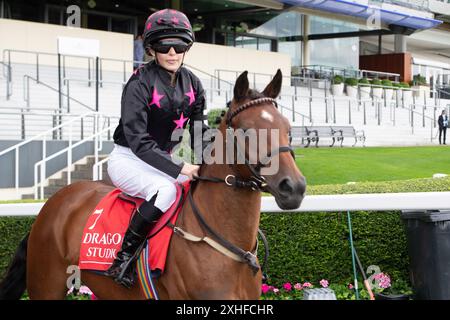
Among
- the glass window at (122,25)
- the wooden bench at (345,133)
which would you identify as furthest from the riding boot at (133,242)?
the glass window at (122,25)

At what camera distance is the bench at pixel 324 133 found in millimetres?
17969

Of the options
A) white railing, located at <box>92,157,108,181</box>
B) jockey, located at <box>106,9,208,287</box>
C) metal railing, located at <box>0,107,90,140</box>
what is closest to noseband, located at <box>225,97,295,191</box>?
jockey, located at <box>106,9,208,287</box>

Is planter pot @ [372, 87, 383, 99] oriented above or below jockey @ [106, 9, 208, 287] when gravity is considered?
above

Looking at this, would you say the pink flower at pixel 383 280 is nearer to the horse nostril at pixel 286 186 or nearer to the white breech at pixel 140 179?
the white breech at pixel 140 179

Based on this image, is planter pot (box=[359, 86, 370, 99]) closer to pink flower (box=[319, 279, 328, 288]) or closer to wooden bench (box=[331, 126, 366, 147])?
wooden bench (box=[331, 126, 366, 147])

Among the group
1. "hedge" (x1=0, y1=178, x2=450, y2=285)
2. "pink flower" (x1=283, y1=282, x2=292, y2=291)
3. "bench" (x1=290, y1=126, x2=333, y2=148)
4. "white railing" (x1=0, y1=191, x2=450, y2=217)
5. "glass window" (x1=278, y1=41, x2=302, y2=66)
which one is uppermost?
"glass window" (x1=278, y1=41, x2=302, y2=66)

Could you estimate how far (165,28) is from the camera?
348 centimetres

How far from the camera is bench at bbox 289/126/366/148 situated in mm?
17969

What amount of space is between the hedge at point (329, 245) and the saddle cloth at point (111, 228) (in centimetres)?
193

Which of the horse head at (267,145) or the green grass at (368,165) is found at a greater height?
the horse head at (267,145)

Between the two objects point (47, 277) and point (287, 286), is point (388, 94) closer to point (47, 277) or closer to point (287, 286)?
point (287, 286)

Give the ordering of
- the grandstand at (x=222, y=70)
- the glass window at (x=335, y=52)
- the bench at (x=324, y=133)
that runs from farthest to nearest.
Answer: the glass window at (x=335, y=52)
the bench at (x=324, y=133)
the grandstand at (x=222, y=70)

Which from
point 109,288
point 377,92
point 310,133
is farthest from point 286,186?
point 377,92

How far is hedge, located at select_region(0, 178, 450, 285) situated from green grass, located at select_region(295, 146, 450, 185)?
4.84m
